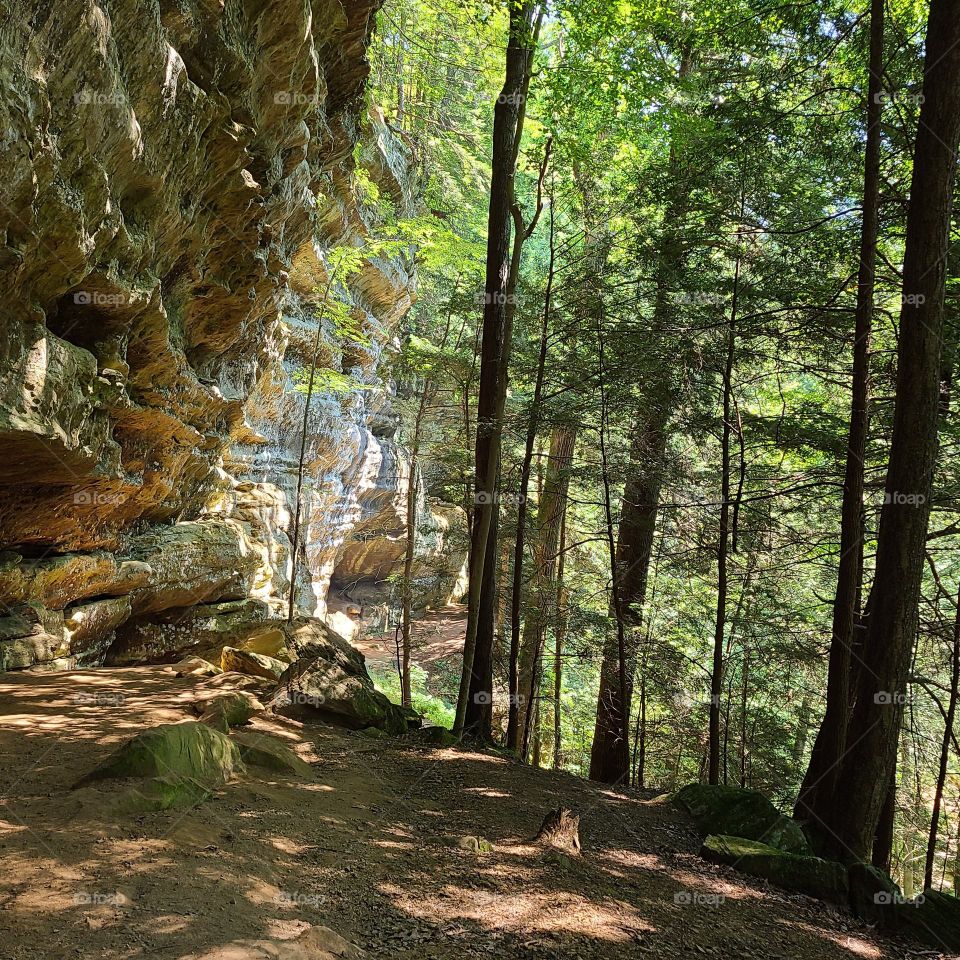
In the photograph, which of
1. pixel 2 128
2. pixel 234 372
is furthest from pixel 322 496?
pixel 2 128

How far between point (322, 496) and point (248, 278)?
12.1 metres

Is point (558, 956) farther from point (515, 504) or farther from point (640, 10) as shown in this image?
point (640, 10)

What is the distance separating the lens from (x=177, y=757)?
192 inches

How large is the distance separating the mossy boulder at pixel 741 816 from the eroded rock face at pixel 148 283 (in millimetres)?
7744

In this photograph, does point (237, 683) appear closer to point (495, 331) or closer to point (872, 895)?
point (495, 331)

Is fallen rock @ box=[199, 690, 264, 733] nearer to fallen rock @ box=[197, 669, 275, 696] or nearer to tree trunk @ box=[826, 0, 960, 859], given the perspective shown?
fallen rock @ box=[197, 669, 275, 696]

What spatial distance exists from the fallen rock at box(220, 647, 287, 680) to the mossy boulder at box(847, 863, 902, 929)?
7.22 meters

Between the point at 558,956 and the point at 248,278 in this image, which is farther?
the point at 248,278

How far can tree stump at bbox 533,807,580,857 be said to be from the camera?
16.8 ft

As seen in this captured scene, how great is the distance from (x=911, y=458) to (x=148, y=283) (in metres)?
8.18

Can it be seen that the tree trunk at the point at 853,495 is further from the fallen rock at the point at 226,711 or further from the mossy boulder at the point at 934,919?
the fallen rock at the point at 226,711

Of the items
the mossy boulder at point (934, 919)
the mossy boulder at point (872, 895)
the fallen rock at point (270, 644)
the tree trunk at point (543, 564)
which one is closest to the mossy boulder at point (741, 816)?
the mossy boulder at point (872, 895)

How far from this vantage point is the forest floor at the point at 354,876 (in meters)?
3.14

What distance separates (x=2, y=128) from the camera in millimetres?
4215
